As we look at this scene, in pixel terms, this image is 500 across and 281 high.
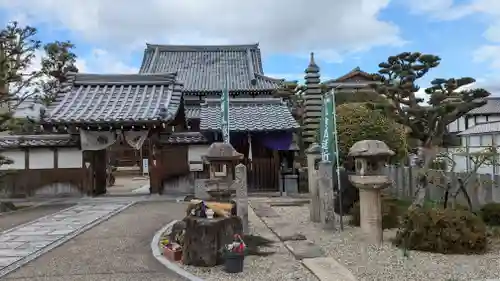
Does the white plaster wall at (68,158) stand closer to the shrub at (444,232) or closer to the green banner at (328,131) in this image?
the green banner at (328,131)

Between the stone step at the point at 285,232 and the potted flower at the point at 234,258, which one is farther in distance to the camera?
the stone step at the point at 285,232

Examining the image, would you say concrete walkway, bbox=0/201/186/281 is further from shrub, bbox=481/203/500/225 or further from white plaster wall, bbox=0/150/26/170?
shrub, bbox=481/203/500/225

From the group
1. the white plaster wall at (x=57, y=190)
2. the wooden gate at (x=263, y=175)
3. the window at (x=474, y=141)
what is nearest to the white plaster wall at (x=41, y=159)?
the white plaster wall at (x=57, y=190)

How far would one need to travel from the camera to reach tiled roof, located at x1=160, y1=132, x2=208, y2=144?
735 inches

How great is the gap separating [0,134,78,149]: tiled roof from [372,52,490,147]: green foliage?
13.0 meters

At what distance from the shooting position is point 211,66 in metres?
31.6

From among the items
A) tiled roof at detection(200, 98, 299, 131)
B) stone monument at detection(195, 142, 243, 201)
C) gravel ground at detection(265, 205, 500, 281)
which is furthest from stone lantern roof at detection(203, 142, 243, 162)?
tiled roof at detection(200, 98, 299, 131)

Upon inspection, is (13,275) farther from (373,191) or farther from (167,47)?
Answer: (167,47)

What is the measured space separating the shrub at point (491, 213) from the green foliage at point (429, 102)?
6.17 meters

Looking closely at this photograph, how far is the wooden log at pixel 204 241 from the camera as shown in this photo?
696 centimetres

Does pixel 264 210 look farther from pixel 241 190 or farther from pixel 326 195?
pixel 241 190

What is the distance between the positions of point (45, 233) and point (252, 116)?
422 inches

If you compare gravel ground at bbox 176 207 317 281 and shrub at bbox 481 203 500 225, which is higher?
shrub at bbox 481 203 500 225

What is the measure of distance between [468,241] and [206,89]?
2240 centimetres
